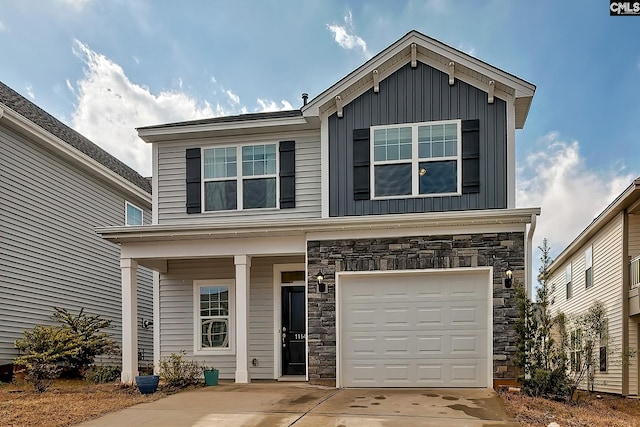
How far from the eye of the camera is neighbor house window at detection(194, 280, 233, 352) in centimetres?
1152

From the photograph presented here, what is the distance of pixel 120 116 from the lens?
18.7m

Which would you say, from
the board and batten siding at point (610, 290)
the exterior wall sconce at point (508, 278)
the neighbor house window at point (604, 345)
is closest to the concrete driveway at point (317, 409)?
the exterior wall sconce at point (508, 278)

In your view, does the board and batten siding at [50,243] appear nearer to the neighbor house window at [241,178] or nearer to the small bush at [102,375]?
the small bush at [102,375]

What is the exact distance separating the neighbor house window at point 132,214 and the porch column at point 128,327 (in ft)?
19.0

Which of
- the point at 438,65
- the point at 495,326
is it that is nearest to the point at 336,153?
the point at 438,65

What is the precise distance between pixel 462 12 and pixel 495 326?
837 centimetres

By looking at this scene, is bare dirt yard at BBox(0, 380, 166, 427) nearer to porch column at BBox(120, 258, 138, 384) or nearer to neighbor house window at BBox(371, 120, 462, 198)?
porch column at BBox(120, 258, 138, 384)

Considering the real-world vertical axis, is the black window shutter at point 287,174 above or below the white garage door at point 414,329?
above

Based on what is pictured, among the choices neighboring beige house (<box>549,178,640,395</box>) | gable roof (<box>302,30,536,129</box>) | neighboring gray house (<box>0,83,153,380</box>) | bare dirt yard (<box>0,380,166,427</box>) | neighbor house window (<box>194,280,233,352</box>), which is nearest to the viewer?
bare dirt yard (<box>0,380,166,427</box>)

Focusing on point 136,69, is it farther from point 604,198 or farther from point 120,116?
point 604,198

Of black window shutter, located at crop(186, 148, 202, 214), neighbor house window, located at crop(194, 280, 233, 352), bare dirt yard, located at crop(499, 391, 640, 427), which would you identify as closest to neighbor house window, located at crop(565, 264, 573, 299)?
bare dirt yard, located at crop(499, 391, 640, 427)

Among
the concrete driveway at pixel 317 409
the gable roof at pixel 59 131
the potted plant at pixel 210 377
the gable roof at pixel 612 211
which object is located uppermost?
the gable roof at pixel 59 131

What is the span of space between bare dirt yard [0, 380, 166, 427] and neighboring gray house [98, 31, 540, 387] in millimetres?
997

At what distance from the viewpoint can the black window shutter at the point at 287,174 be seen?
11.2 meters
